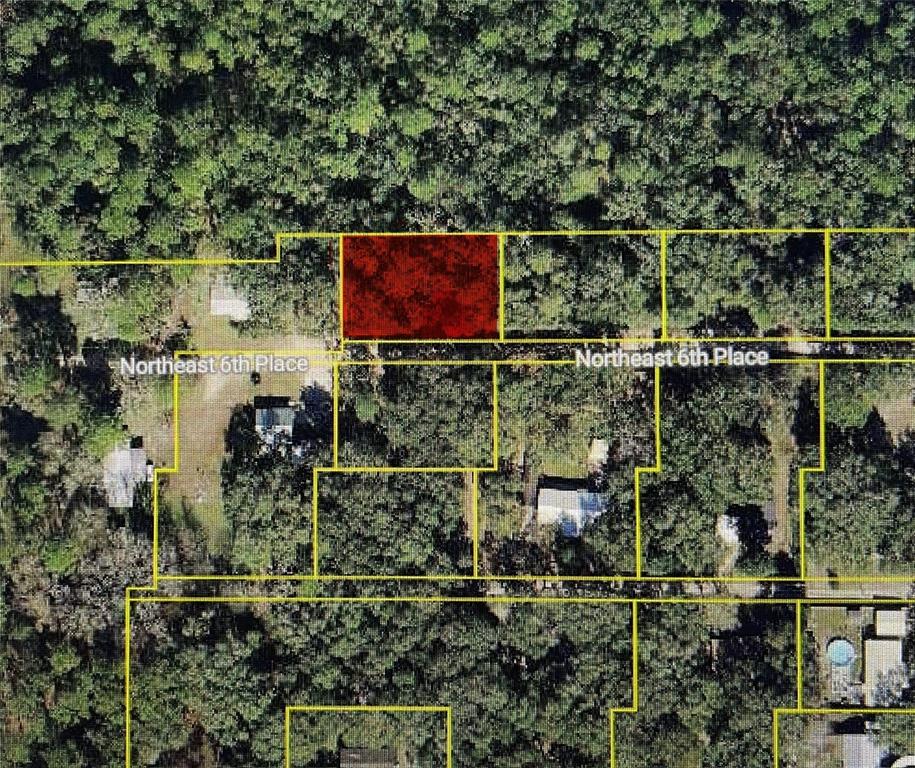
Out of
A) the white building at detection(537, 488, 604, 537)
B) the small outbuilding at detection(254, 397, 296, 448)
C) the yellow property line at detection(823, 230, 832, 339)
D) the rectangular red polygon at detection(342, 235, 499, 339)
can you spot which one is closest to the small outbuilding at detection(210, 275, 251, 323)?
the small outbuilding at detection(254, 397, 296, 448)

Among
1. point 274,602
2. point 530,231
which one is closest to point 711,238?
point 530,231

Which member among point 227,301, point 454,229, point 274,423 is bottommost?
point 274,423

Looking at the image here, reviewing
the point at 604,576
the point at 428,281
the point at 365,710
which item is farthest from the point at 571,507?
the point at 365,710

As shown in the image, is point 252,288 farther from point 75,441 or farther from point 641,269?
point 641,269

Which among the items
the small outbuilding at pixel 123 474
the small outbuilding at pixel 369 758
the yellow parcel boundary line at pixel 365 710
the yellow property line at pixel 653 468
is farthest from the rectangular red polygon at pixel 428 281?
the small outbuilding at pixel 369 758

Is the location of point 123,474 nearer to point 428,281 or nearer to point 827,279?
point 428,281

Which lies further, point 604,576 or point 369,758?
point 369,758
